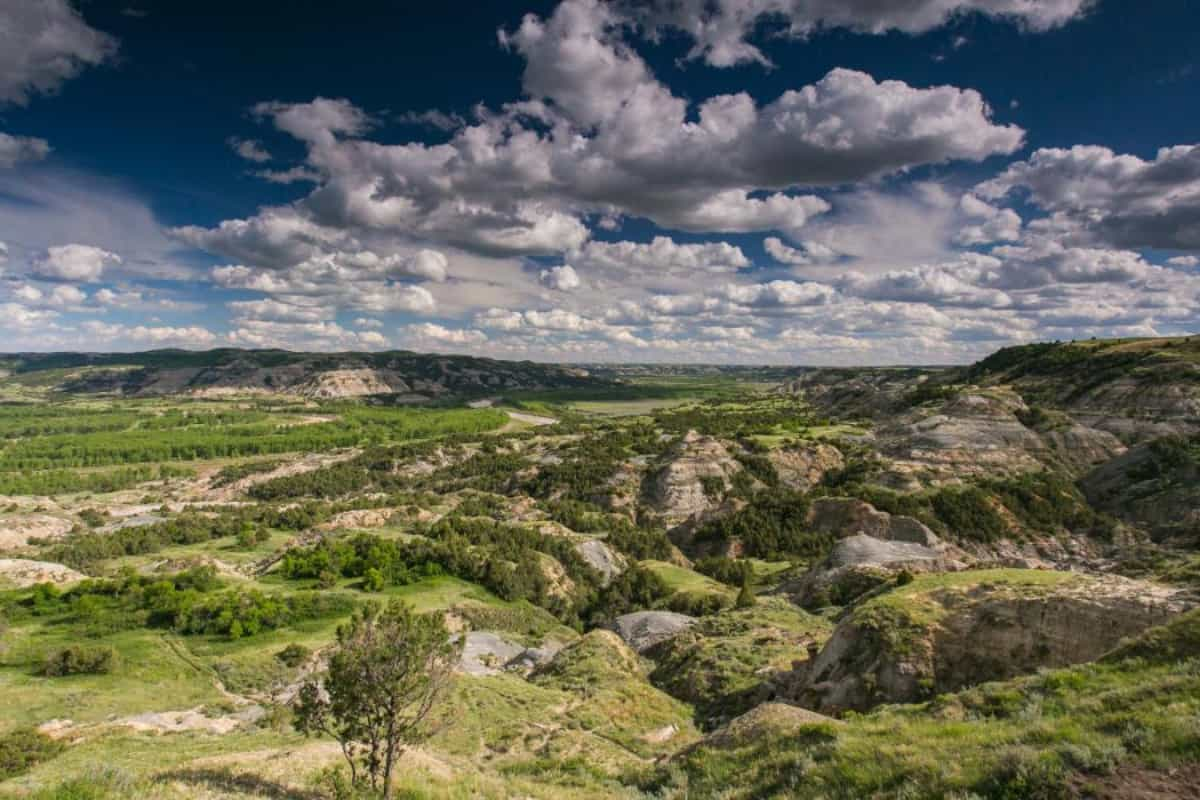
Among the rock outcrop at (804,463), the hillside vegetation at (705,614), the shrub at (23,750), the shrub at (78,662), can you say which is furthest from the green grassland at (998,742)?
the rock outcrop at (804,463)

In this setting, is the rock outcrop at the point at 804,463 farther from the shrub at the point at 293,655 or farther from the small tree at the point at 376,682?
the small tree at the point at 376,682

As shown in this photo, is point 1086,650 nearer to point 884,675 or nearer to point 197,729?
point 884,675

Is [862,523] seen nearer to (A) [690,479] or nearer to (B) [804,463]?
(A) [690,479]

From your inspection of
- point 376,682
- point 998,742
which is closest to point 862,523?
point 998,742

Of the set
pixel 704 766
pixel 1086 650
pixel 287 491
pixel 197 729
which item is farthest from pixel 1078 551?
pixel 287 491

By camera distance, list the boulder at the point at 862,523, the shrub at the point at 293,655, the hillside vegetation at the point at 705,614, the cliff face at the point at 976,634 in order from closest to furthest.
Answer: the hillside vegetation at the point at 705,614 < the cliff face at the point at 976,634 < the shrub at the point at 293,655 < the boulder at the point at 862,523

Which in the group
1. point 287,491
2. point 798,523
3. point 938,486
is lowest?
point 287,491

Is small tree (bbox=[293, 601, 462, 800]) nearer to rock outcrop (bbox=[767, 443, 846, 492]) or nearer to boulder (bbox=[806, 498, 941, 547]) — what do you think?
boulder (bbox=[806, 498, 941, 547])


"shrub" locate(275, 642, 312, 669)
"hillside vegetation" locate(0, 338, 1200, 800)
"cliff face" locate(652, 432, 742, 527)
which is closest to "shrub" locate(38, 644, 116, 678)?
"hillside vegetation" locate(0, 338, 1200, 800)
